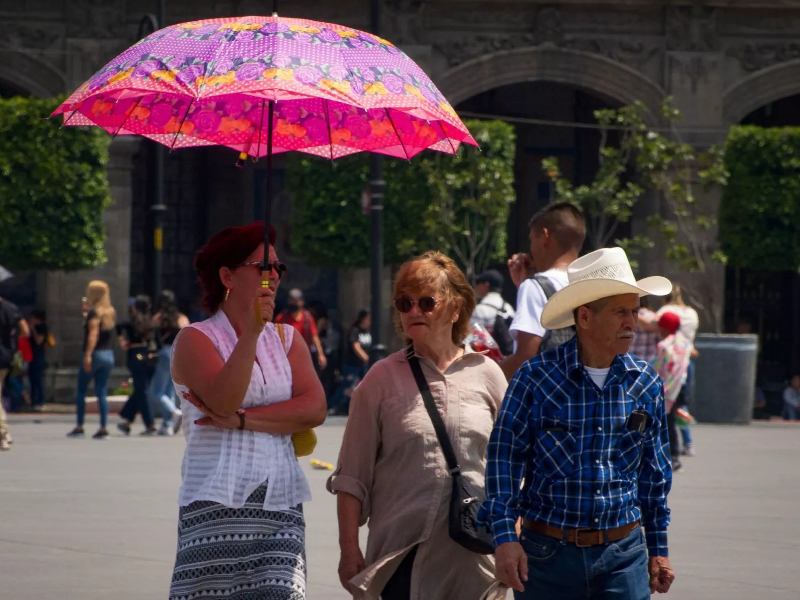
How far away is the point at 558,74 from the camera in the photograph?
82.1ft

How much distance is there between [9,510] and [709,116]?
16810mm

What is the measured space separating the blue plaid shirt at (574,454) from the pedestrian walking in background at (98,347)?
500 inches

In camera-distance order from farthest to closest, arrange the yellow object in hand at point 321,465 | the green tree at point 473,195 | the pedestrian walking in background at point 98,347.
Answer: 1. the green tree at point 473,195
2. the pedestrian walking in background at point 98,347
3. the yellow object in hand at point 321,465

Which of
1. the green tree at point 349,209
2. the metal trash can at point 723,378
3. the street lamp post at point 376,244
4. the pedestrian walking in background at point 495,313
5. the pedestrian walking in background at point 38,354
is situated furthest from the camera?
the green tree at point 349,209

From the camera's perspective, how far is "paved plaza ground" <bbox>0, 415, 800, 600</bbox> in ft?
26.4

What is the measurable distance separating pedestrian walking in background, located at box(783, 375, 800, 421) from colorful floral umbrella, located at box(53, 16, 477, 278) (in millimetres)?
19474

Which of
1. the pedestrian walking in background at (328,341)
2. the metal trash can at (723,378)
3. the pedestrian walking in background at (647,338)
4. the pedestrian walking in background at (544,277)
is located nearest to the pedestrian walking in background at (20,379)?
the pedestrian walking in background at (328,341)

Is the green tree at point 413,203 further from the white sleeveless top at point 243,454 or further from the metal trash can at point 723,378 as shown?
the white sleeveless top at point 243,454

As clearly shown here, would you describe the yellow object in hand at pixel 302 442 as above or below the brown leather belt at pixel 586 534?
above

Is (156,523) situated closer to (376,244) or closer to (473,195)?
(376,244)

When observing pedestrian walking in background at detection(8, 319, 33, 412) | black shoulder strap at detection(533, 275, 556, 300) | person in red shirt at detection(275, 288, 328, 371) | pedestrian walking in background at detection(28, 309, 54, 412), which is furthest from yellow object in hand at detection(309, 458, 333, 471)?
pedestrian walking in background at detection(28, 309, 54, 412)

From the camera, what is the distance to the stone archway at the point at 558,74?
81.3ft

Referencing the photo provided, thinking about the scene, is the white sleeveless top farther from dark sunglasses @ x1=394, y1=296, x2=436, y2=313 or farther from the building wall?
the building wall

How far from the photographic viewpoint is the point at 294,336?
16.3 ft
